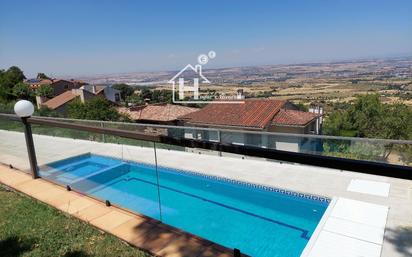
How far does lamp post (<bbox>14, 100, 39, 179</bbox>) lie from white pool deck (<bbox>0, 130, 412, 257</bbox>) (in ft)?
0.44

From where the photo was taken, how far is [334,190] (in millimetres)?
Result: 6250

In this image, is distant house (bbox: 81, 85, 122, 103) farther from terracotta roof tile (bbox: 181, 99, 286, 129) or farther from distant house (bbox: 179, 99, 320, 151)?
distant house (bbox: 179, 99, 320, 151)

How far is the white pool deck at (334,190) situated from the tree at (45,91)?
53697 millimetres

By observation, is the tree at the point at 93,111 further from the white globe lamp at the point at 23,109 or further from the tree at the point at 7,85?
the white globe lamp at the point at 23,109

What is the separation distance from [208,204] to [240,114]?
1626cm

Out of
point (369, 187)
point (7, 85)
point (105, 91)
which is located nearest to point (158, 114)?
point (105, 91)

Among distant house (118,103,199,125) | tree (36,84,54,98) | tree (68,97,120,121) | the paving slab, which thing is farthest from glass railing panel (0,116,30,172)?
tree (36,84,54,98)

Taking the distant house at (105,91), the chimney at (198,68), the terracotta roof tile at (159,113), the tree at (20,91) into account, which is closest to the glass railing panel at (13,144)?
the chimney at (198,68)

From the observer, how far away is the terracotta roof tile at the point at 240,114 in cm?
1964

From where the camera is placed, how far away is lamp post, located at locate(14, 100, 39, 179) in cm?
377

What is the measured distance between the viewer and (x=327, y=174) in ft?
22.0

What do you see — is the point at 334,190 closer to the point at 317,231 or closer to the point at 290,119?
the point at 317,231

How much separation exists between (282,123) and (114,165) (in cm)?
1537

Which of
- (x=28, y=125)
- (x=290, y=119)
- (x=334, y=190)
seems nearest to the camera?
(x=28, y=125)
